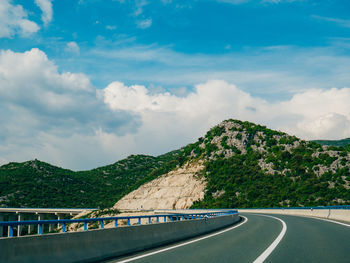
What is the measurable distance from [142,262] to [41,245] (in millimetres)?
2893

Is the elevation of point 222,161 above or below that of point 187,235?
above

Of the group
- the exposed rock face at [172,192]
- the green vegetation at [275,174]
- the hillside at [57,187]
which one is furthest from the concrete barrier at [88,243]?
the hillside at [57,187]

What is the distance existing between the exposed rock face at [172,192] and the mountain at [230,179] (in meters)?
0.30

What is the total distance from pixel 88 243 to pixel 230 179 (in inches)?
4336

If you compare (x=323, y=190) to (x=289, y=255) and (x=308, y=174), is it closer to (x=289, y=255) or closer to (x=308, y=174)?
(x=308, y=174)

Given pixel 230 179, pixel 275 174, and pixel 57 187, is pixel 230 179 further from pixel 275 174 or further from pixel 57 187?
pixel 57 187

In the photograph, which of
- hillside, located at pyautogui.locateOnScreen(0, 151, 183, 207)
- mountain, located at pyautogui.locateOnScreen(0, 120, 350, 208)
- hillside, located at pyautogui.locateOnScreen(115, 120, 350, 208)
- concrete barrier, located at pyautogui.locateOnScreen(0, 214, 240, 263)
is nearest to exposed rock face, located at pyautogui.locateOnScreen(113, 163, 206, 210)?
mountain, located at pyautogui.locateOnScreen(0, 120, 350, 208)

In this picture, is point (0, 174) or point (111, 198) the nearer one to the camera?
point (111, 198)

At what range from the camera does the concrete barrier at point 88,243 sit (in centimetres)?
833

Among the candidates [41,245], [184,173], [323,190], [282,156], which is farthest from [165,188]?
[41,245]

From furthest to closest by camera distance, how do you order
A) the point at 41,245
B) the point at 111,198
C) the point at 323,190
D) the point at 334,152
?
1. the point at 111,198
2. the point at 334,152
3. the point at 323,190
4. the point at 41,245

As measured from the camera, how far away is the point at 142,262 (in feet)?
35.0

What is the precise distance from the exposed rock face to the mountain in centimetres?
30

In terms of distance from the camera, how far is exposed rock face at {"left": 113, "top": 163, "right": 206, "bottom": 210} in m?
115
